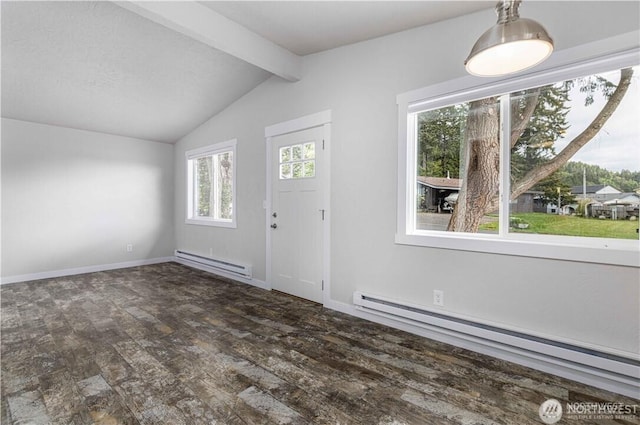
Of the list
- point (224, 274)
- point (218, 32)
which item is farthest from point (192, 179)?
point (218, 32)

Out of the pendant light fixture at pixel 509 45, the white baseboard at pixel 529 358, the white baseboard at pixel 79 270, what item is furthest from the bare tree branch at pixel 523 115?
the white baseboard at pixel 79 270

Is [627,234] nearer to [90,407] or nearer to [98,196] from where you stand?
[90,407]

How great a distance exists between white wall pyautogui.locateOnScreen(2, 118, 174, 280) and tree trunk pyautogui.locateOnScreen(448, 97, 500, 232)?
5.46m

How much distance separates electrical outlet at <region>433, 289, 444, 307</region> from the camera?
8.46 ft

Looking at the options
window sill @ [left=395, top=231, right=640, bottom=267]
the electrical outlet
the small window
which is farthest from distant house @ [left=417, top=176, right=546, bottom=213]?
the small window

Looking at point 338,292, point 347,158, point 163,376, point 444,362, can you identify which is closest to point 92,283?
point 163,376

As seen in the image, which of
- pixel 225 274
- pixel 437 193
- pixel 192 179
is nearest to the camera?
pixel 437 193

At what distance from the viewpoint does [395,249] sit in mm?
2857

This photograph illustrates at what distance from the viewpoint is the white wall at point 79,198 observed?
14.4 feet

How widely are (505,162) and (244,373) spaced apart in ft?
8.24

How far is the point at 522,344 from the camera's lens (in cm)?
213

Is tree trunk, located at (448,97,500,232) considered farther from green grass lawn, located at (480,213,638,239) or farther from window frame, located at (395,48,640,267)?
green grass lawn, located at (480,213,638,239)

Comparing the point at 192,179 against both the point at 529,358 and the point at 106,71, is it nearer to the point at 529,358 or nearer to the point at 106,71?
the point at 106,71

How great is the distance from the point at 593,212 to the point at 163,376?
3.16 metres
